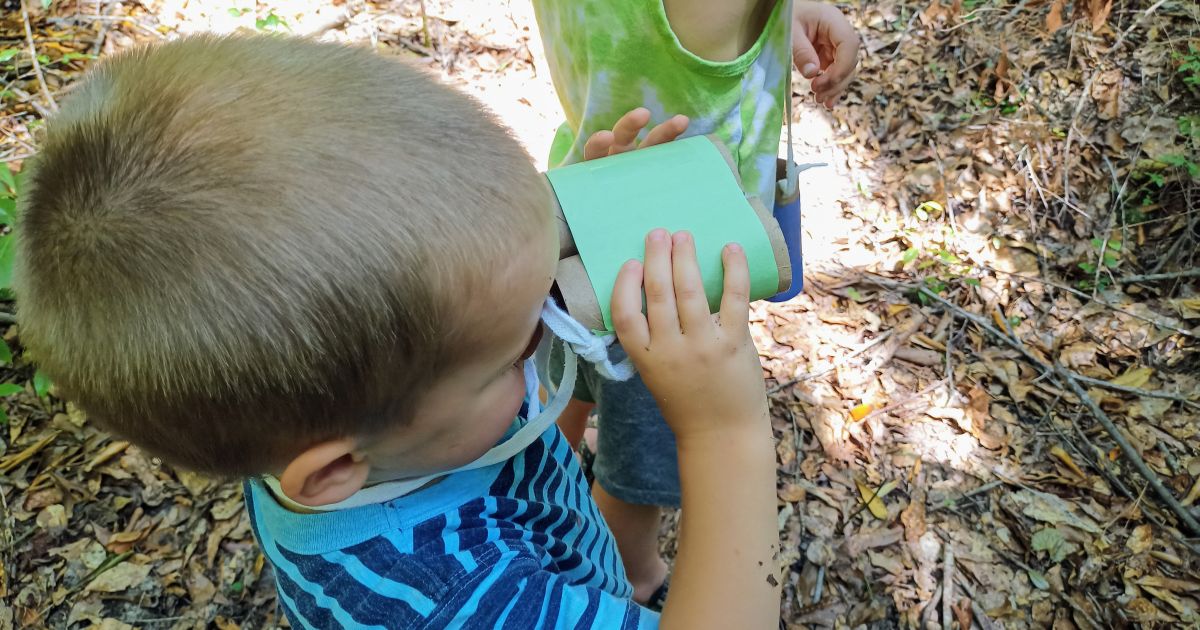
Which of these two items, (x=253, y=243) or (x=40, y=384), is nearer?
(x=253, y=243)

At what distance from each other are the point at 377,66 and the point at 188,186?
26 cm

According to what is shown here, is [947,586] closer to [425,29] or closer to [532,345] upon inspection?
[532,345]

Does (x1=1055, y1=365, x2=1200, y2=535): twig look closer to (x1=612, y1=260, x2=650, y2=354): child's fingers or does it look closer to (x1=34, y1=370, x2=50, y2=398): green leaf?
(x1=612, y1=260, x2=650, y2=354): child's fingers

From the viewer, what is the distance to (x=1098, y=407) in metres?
2.45

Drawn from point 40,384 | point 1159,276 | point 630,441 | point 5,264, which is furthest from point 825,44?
point 40,384

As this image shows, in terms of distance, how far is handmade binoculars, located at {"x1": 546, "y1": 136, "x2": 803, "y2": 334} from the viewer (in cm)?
105

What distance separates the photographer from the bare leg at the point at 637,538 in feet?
6.60

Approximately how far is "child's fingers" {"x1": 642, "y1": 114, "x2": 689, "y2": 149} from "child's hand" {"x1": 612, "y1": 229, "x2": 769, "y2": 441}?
0.38 metres

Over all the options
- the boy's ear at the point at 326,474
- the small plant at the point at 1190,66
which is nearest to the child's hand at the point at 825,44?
the boy's ear at the point at 326,474

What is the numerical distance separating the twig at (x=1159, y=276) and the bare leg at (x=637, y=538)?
200 cm

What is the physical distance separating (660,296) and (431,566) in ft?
1.51

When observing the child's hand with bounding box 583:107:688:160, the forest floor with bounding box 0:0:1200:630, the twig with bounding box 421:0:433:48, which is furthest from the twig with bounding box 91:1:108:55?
the child's hand with bounding box 583:107:688:160

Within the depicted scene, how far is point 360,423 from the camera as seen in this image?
0.87 metres

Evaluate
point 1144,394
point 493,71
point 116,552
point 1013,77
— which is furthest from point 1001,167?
point 116,552
